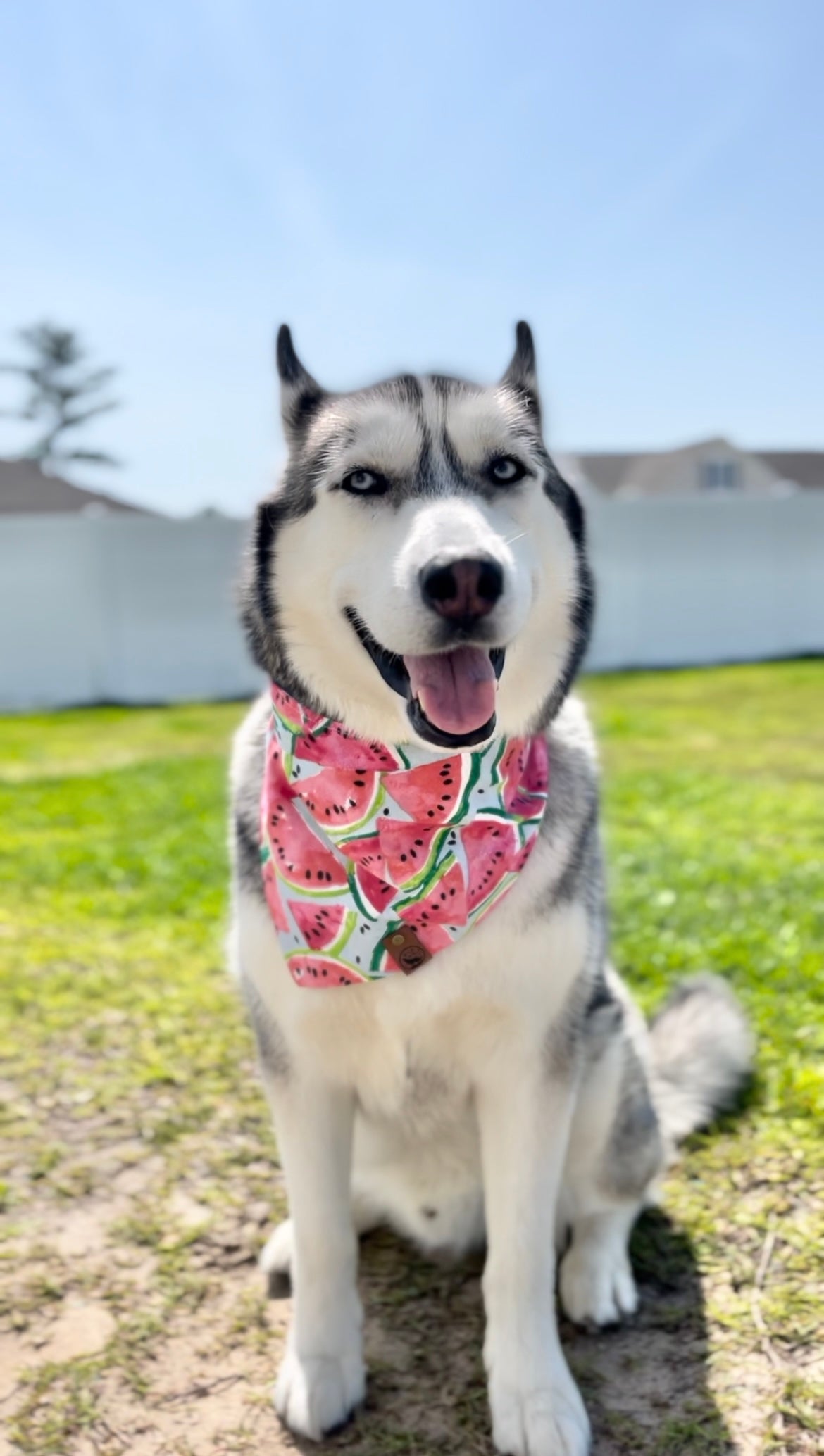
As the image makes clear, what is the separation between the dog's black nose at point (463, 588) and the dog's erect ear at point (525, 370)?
0.55 metres

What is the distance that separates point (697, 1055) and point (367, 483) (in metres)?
1.92

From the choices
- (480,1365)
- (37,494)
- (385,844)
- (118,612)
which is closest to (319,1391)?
(480,1365)

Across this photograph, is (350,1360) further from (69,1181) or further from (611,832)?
(611,832)

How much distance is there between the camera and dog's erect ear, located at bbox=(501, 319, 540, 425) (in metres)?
2.17

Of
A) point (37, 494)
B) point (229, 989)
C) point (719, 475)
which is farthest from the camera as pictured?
point (719, 475)

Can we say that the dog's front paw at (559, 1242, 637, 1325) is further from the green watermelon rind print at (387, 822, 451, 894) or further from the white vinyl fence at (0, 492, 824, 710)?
the white vinyl fence at (0, 492, 824, 710)

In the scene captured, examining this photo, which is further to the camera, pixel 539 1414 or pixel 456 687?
pixel 539 1414

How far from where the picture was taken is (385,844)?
212 cm

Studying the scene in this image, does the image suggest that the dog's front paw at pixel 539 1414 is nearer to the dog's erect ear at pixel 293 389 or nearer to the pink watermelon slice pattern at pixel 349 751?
the pink watermelon slice pattern at pixel 349 751

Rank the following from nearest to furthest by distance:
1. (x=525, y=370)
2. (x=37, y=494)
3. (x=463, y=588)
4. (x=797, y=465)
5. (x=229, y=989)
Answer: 1. (x=463, y=588)
2. (x=525, y=370)
3. (x=229, y=989)
4. (x=37, y=494)
5. (x=797, y=465)

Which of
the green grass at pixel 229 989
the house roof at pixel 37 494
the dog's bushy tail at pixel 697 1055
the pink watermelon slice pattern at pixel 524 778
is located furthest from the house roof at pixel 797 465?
the pink watermelon slice pattern at pixel 524 778

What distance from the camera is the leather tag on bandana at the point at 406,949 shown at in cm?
206

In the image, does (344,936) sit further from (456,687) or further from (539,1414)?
(539,1414)

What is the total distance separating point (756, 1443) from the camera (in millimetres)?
2027
